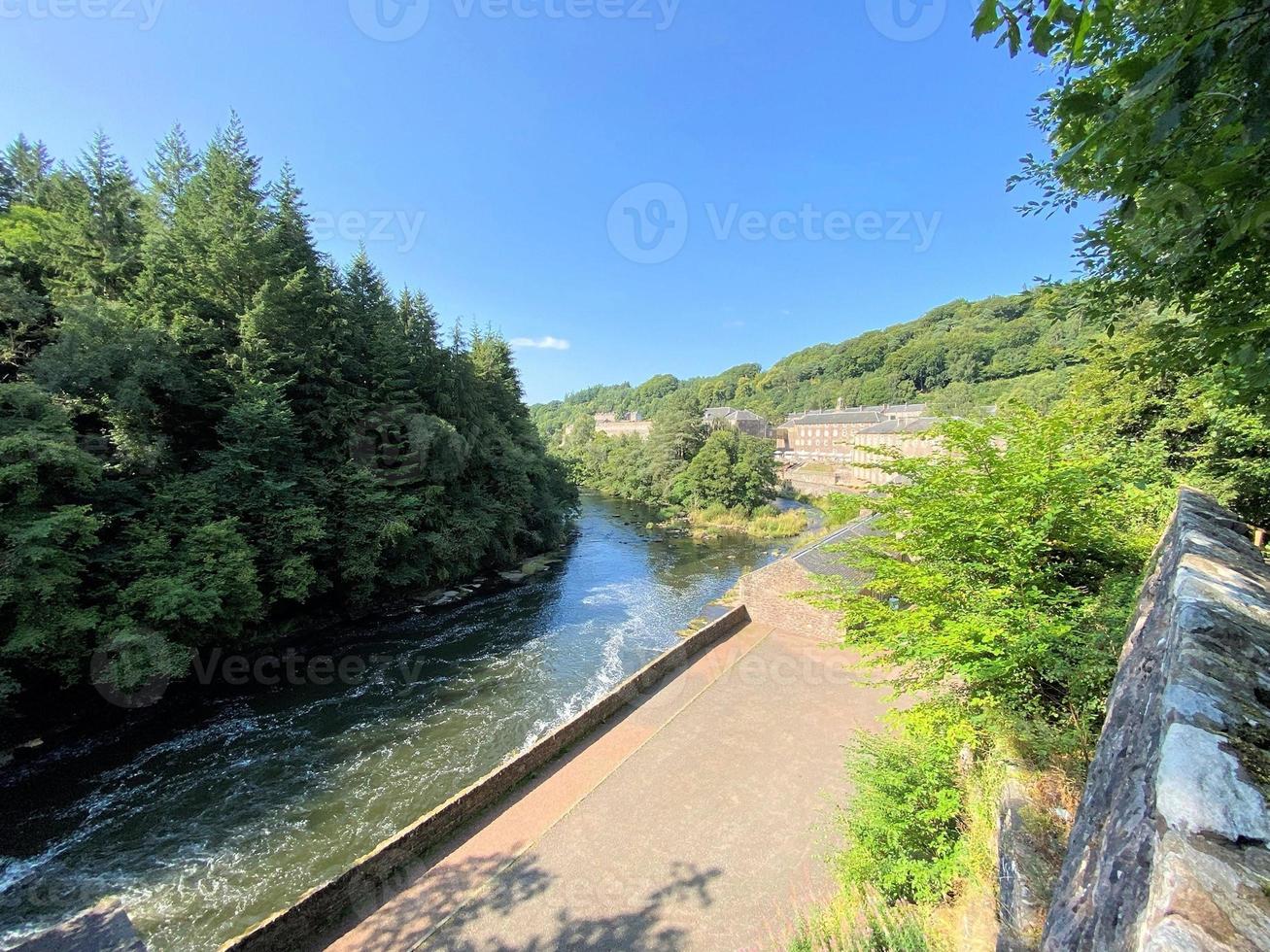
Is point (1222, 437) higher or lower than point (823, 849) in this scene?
higher

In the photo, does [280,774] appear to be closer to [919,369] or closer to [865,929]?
[865,929]

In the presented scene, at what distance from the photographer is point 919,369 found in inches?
2938

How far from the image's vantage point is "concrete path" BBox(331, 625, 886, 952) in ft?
17.6

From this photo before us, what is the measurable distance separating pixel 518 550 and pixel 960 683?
20416 millimetres

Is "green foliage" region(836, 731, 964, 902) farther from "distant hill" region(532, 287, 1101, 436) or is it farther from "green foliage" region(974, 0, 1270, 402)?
"distant hill" region(532, 287, 1101, 436)

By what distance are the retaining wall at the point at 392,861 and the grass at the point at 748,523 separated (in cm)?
2183

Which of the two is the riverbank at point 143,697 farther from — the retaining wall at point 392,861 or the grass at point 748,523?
the grass at point 748,523

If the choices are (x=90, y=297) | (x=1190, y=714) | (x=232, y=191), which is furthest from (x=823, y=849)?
(x=232, y=191)

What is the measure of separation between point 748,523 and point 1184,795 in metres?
31.2

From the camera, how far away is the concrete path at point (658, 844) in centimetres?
537

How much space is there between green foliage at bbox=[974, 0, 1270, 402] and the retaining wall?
838 centimetres

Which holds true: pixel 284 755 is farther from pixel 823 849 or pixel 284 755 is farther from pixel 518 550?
pixel 518 550

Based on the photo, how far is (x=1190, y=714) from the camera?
138 centimetres

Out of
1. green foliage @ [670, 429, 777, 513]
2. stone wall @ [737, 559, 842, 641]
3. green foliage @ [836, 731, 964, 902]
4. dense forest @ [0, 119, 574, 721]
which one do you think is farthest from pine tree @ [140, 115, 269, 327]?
green foliage @ [670, 429, 777, 513]
